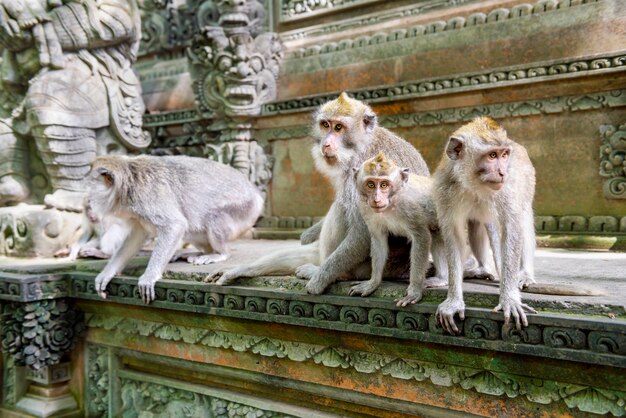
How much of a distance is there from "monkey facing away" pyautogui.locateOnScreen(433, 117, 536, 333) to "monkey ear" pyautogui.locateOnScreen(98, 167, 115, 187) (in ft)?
8.35

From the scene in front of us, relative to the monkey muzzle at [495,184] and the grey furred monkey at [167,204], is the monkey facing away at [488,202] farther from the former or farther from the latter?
the grey furred monkey at [167,204]

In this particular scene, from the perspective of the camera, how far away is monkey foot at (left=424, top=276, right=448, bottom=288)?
3141mm

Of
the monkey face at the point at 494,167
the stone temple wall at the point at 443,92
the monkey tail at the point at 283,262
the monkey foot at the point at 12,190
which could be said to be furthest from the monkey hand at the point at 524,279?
the monkey foot at the point at 12,190

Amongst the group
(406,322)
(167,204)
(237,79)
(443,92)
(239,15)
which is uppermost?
(239,15)

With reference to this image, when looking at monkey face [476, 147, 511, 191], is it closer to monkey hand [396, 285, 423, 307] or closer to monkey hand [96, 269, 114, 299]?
monkey hand [396, 285, 423, 307]

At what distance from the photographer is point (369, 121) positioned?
11.7 ft

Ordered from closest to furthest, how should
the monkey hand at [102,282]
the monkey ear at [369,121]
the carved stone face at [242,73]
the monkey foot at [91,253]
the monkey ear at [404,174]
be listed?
the monkey ear at [404,174]
the monkey ear at [369,121]
the monkey hand at [102,282]
the monkey foot at [91,253]
the carved stone face at [242,73]

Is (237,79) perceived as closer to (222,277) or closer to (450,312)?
(222,277)

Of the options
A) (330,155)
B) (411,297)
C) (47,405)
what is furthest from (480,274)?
(47,405)

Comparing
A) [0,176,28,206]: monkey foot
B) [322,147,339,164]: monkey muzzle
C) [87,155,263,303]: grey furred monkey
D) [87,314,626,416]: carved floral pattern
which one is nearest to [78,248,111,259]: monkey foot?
[87,314,626,416]: carved floral pattern

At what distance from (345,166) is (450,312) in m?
1.16

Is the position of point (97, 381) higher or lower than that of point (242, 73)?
lower

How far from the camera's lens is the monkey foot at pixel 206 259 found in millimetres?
4695

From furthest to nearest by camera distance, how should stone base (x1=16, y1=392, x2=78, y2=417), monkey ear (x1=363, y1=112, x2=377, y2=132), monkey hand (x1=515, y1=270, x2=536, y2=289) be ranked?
stone base (x1=16, y1=392, x2=78, y2=417), monkey ear (x1=363, y1=112, x2=377, y2=132), monkey hand (x1=515, y1=270, x2=536, y2=289)
